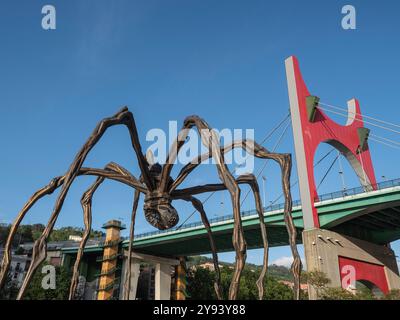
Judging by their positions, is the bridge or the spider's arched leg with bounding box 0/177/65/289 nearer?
the spider's arched leg with bounding box 0/177/65/289

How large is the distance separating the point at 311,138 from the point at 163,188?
2837cm

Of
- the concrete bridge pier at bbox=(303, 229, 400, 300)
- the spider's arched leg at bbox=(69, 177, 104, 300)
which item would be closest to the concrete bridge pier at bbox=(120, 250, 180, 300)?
the concrete bridge pier at bbox=(303, 229, 400, 300)

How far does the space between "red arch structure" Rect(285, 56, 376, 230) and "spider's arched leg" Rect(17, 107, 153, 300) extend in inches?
977

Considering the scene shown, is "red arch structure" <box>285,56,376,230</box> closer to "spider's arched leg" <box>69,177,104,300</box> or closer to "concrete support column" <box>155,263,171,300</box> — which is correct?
"spider's arched leg" <box>69,177,104,300</box>

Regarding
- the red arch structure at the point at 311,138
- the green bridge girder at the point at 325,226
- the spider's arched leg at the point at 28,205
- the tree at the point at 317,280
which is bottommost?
the spider's arched leg at the point at 28,205

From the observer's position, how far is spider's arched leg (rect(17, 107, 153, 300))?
3.92 m

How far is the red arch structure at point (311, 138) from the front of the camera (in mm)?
30141

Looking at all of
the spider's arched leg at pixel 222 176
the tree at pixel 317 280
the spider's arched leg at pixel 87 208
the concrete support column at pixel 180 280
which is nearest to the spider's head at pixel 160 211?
the spider's arched leg at pixel 222 176

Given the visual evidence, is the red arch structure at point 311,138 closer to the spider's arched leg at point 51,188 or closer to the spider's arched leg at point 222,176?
the spider's arched leg at point 51,188

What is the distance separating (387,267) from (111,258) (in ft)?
108

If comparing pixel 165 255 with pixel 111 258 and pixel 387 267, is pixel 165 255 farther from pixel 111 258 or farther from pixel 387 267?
pixel 387 267

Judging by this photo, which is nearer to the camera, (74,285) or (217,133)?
(217,133)
